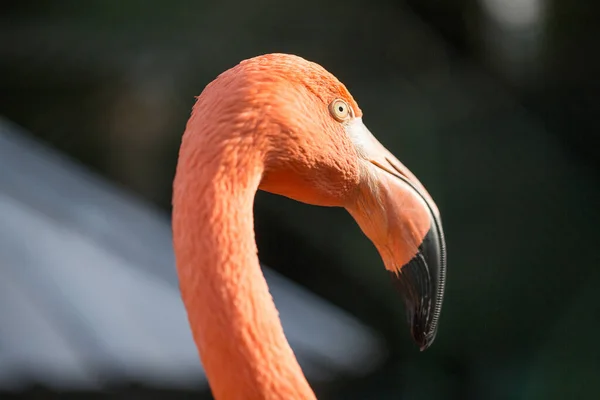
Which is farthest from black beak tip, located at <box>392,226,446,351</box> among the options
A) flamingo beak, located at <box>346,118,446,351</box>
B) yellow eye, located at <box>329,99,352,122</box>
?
yellow eye, located at <box>329,99,352,122</box>

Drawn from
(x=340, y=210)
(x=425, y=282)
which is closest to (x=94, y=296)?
(x=340, y=210)

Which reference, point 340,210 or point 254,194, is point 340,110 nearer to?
point 254,194

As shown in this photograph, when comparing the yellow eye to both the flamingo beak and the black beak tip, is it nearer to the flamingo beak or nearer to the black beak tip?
the flamingo beak

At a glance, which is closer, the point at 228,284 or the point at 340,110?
the point at 228,284

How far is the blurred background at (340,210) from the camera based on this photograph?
2064mm

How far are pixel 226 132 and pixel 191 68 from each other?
1550mm

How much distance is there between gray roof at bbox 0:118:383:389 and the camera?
1.94 meters

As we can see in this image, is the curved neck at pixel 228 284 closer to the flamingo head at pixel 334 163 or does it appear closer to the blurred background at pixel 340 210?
Result: the flamingo head at pixel 334 163

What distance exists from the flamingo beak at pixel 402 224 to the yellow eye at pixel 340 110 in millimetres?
15

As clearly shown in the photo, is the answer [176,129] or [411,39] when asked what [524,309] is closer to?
[411,39]

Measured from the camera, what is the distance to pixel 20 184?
221cm

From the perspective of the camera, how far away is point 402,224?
0.71 meters

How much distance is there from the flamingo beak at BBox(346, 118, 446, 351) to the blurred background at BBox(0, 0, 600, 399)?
1.37m

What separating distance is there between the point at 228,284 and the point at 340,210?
1.62 meters
